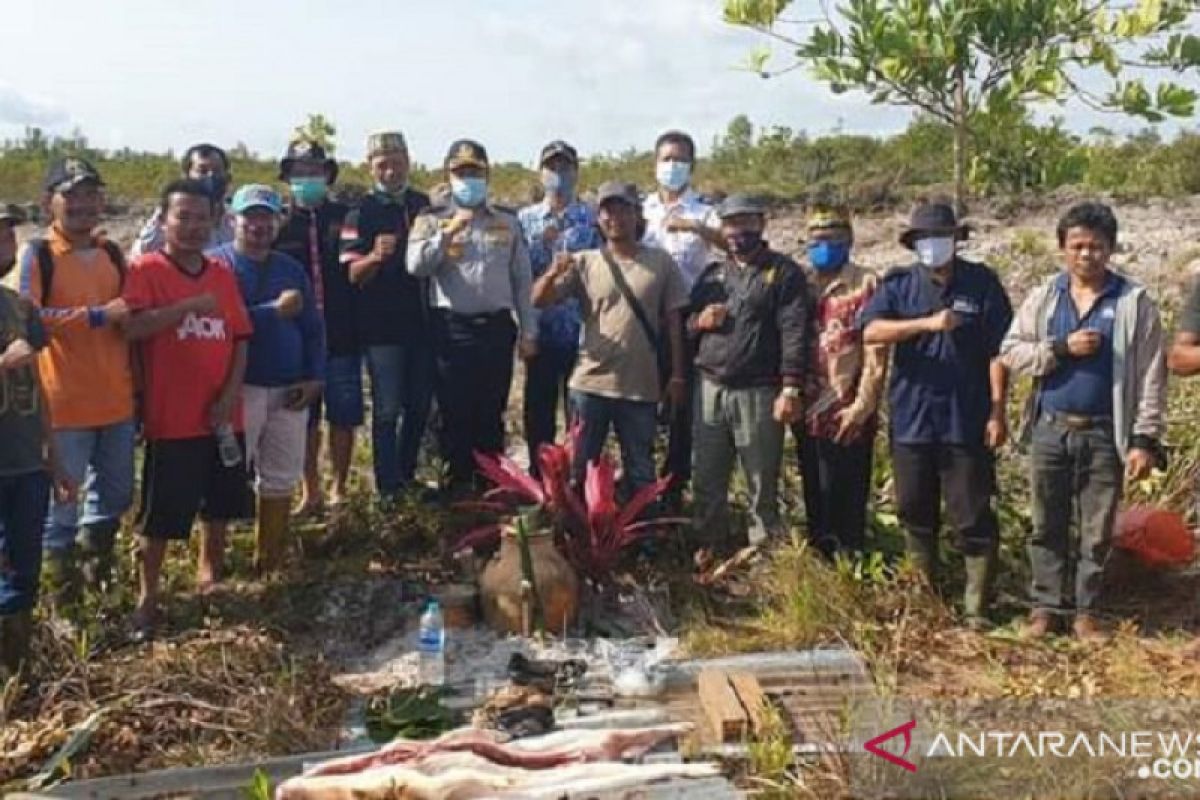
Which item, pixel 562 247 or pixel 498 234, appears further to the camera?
pixel 562 247

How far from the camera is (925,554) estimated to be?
6090mm

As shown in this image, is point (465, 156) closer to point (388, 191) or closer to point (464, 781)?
point (388, 191)

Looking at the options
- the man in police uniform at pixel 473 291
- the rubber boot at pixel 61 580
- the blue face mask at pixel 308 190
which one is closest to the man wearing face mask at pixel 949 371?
the man in police uniform at pixel 473 291

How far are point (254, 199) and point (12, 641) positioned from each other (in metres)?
2.15

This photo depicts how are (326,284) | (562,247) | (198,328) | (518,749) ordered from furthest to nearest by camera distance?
(562,247) → (326,284) → (198,328) → (518,749)

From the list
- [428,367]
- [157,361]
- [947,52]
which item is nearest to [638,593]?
[428,367]

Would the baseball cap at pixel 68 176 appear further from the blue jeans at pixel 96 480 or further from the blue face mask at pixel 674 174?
the blue face mask at pixel 674 174

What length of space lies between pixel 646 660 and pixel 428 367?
2.16 metres

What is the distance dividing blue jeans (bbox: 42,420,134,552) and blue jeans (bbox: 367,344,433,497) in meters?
1.44

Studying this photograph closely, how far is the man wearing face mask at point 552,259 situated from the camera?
6.89 metres

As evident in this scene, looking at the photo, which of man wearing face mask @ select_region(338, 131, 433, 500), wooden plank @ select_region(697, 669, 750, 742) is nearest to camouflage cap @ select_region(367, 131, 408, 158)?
man wearing face mask @ select_region(338, 131, 433, 500)

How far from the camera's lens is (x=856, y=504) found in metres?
6.33

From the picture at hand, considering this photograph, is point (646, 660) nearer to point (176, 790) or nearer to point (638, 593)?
point (638, 593)

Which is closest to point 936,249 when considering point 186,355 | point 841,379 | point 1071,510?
point 841,379
